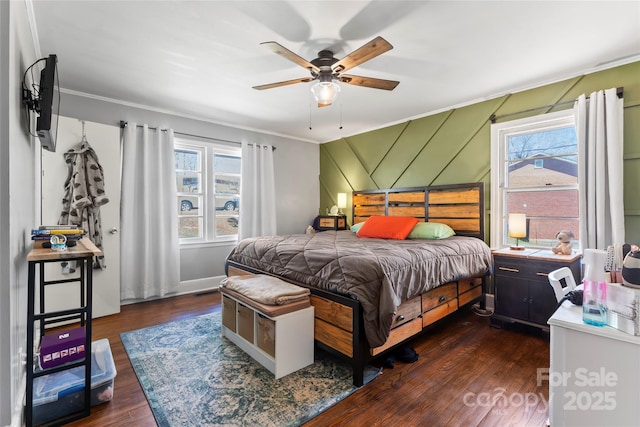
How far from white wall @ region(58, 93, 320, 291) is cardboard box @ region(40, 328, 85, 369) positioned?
244 centimetres

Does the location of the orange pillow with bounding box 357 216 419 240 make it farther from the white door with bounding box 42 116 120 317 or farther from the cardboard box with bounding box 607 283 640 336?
the white door with bounding box 42 116 120 317

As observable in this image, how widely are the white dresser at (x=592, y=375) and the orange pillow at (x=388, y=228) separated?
6.77ft

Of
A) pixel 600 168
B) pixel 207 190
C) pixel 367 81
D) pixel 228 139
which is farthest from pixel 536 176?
pixel 207 190

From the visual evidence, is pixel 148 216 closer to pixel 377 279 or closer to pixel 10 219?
pixel 10 219

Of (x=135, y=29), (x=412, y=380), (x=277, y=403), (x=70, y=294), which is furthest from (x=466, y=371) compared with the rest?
(x=70, y=294)

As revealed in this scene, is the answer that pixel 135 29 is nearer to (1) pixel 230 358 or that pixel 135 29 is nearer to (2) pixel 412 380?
(1) pixel 230 358

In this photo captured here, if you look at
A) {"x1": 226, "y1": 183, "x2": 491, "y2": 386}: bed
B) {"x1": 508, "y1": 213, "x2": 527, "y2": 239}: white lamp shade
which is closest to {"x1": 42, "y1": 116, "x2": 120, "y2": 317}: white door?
{"x1": 226, "y1": 183, "x2": 491, "y2": 386}: bed

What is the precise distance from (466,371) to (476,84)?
279 cm

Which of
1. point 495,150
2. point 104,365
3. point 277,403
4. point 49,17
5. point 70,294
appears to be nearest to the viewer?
point 277,403

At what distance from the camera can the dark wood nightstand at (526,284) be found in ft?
8.48

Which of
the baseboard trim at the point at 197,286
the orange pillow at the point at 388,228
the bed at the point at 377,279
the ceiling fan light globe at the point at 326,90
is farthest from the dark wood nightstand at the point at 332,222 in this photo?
the ceiling fan light globe at the point at 326,90

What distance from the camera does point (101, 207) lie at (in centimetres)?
326

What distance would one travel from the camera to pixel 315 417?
1640 mm

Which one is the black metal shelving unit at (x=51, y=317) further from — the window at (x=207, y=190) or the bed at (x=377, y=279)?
the window at (x=207, y=190)
